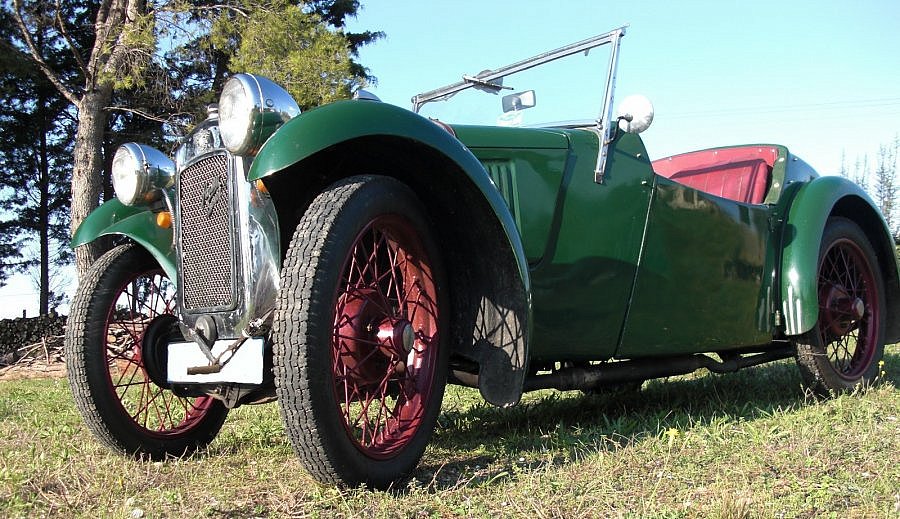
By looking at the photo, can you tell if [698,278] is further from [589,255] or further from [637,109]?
[637,109]

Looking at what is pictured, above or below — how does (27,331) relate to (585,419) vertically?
above

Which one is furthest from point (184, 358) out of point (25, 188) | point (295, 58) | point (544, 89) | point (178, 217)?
point (25, 188)

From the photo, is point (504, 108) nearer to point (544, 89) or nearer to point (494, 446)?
point (544, 89)

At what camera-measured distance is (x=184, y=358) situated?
263 cm

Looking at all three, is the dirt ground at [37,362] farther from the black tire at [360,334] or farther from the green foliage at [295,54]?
the black tire at [360,334]

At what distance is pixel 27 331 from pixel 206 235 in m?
11.5

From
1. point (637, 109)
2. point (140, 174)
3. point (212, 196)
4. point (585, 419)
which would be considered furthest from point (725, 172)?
point (140, 174)

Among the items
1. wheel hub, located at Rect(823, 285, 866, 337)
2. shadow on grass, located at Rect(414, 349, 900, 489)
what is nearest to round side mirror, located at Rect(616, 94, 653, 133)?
A: shadow on grass, located at Rect(414, 349, 900, 489)

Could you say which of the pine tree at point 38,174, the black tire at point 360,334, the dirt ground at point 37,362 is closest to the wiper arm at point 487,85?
the black tire at point 360,334

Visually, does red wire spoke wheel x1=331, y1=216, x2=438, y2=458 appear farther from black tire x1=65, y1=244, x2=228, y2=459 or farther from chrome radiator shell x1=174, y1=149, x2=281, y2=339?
black tire x1=65, y1=244, x2=228, y2=459

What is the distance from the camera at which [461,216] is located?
8.84ft

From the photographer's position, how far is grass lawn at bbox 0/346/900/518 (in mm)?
2150

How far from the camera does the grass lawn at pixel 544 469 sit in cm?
215

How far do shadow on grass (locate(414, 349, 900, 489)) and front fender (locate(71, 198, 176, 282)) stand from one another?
1380 mm
